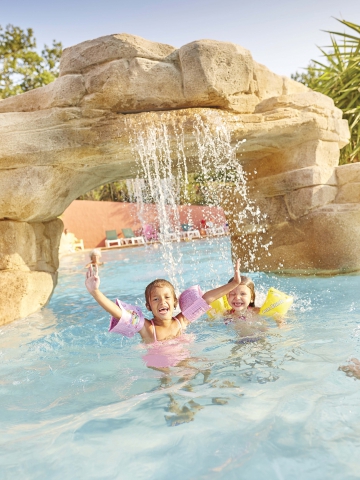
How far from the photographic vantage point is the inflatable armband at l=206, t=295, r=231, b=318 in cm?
420

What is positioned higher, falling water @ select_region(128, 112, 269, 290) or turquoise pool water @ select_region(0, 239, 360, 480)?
falling water @ select_region(128, 112, 269, 290)

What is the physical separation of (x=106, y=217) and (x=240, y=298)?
730 inches

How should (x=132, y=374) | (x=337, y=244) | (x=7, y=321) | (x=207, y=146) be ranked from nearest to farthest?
(x=132, y=374), (x=7, y=321), (x=207, y=146), (x=337, y=244)

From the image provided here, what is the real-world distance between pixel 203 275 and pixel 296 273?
2004 millimetres

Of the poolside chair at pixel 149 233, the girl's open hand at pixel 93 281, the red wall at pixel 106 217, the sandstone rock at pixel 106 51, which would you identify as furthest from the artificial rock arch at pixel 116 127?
the red wall at pixel 106 217

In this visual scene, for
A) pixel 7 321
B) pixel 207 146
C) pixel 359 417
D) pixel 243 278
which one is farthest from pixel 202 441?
pixel 207 146

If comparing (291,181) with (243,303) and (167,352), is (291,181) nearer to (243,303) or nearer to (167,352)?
(243,303)

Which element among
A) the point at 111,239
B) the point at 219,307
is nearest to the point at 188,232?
the point at 111,239

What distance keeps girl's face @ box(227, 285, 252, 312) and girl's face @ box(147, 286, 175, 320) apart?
0.87m

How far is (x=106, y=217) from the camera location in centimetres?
2195

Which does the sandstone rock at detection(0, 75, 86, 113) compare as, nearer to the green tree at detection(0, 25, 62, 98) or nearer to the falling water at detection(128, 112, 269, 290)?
the falling water at detection(128, 112, 269, 290)

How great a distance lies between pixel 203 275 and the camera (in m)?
8.22

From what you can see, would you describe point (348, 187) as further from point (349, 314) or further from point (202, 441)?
point (202, 441)

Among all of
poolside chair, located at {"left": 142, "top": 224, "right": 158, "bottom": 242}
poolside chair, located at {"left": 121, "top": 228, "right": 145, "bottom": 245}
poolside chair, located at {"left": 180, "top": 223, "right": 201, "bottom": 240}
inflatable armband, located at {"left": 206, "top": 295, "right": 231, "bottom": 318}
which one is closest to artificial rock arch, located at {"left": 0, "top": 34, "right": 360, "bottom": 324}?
inflatable armband, located at {"left": 206, "top": 295, "right": 231, "bottom": 318}
